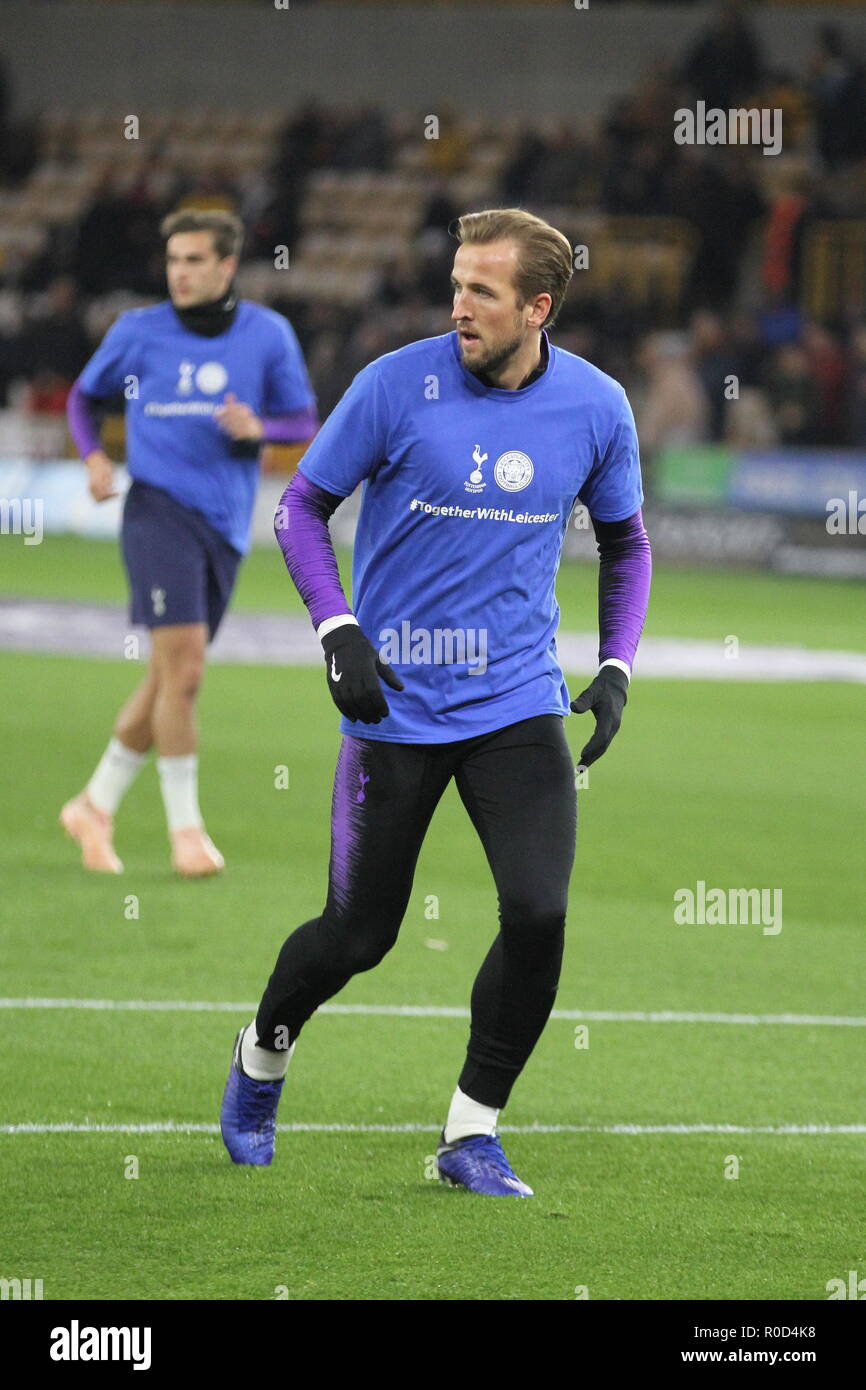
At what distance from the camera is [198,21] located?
113ft

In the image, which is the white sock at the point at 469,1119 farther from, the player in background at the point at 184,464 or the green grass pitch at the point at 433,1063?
the player in background at the point at 184,464

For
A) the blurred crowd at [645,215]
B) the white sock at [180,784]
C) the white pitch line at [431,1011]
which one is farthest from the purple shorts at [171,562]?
the blurred crowd at [645,215]

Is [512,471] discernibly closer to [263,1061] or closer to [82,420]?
[263,1061]

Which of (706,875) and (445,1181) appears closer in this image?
(445,1181)

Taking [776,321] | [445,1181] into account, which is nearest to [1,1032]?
[445,1181]

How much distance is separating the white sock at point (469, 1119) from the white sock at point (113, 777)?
425 cm

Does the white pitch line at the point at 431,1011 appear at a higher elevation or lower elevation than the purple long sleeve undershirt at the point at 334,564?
lower

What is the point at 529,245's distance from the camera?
16.4 ft

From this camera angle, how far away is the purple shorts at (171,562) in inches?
348

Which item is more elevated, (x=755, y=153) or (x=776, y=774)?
(x=755, y=153)

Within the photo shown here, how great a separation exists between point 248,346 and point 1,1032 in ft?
12.1

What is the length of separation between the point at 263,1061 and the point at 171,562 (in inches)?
151

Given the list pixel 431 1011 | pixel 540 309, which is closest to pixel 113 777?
pixel 431 1011

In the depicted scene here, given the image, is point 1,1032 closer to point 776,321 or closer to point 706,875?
point 706,875
